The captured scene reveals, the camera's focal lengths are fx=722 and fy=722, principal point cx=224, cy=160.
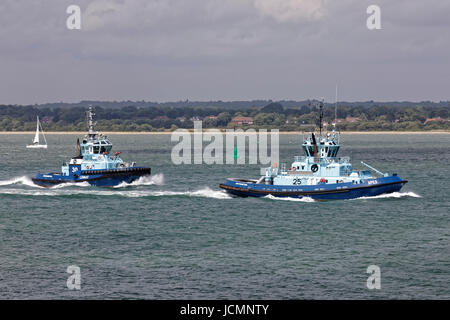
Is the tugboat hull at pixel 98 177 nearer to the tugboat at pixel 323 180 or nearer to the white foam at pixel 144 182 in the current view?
the white foam at pixel 144 182

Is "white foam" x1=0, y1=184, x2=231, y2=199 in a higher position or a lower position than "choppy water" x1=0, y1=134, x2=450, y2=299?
higher

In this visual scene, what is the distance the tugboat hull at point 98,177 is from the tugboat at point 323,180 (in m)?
19.2

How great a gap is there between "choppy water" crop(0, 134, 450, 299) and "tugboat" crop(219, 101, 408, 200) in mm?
1047

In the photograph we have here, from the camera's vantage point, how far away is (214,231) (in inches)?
2231

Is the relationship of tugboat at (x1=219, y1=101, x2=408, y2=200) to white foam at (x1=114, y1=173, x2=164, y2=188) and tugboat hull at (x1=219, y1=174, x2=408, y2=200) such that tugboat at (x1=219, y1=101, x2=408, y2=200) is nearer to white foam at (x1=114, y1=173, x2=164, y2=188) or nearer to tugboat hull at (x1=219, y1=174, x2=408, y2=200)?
tugboat hull at (x1=219, y1=174, x2=408, y2=200)

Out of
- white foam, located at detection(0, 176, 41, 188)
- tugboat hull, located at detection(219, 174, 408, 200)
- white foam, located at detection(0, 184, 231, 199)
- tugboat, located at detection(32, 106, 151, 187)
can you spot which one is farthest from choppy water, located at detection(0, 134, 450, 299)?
white foam, located at detection(0, 176, 41, 188)

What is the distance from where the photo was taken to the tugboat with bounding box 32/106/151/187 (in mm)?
85500

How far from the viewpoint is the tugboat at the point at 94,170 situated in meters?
85.5

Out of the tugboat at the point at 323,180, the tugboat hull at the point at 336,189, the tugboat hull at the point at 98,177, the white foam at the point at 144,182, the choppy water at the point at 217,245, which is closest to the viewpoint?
the choppy water at the point at 217,245

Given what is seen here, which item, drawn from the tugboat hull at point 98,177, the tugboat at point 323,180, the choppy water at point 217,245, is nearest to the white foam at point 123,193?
the choppy water at point 217,245

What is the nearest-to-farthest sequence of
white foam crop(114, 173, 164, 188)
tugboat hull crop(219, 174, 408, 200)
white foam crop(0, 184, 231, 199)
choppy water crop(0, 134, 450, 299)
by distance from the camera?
choppy water crop(0, 134, 450, 299) → tugboat hull crop(219, 174, 408, 200) → white foam crop(0, 184, 231, 199) → white foam crop(114, 173, 164, 188)
